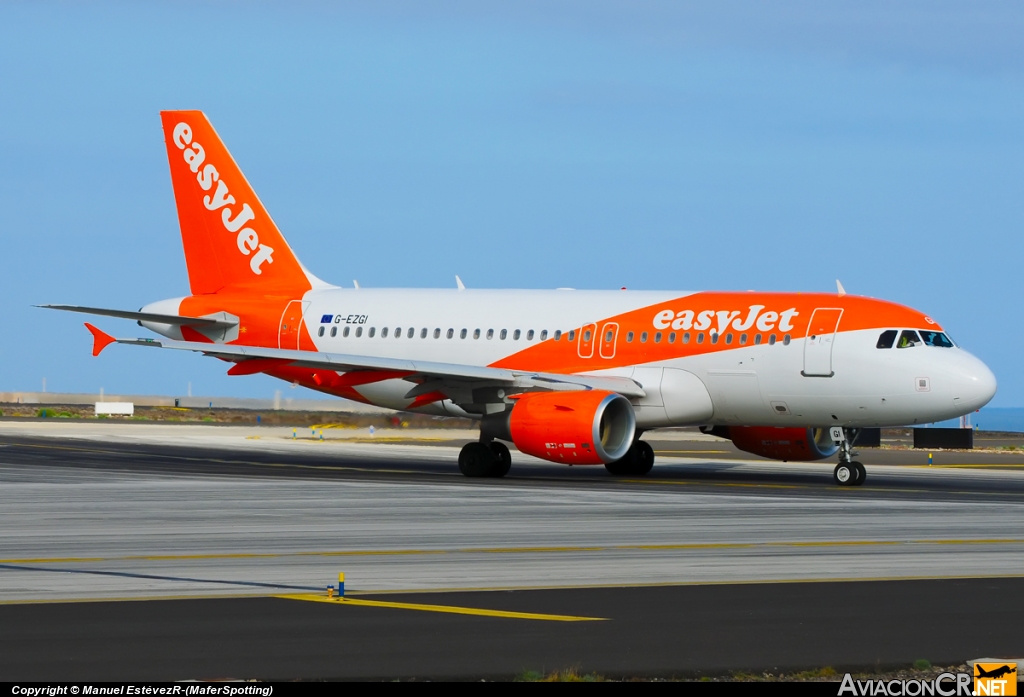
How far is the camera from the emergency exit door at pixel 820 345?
3303 cm

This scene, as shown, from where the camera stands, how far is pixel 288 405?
8156 cm

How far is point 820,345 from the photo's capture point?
109 feet

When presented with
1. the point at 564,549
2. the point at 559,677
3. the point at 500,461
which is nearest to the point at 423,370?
the point at 500,461

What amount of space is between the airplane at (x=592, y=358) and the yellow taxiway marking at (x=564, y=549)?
1196 cm

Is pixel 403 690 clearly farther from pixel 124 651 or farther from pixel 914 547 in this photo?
pixel 914 547

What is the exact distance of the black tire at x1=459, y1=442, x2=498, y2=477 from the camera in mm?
35281

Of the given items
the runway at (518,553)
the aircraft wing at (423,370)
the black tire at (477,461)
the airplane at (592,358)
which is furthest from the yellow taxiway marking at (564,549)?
the black tire at (477,461)

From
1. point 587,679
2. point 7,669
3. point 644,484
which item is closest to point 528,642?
point 587,679

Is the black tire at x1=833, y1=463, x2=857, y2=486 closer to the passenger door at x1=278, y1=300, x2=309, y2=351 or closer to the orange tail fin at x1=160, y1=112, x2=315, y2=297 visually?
the passenger door at x1=278, y1=300, x2=309, y2=351

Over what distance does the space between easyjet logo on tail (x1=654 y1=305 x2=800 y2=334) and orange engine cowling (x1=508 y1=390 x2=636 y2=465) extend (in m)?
2.58

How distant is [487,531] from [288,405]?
6133 cm

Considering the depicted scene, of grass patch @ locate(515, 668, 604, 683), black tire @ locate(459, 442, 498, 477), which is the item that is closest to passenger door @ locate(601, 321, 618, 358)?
black tire @ locate(459, 442, 498, 477)

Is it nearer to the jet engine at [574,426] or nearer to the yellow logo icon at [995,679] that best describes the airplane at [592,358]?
the jet engine at [574,426]

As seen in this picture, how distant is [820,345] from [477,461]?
319 inches
